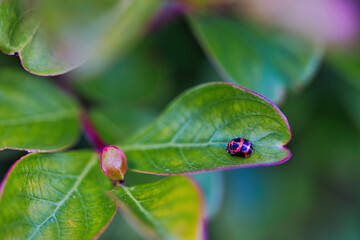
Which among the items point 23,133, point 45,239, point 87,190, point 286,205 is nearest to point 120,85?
point 23,133

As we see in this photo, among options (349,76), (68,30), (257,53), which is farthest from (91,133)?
(349,76)

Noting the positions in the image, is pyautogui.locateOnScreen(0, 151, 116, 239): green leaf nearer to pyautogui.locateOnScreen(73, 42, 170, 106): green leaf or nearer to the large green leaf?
the large green leaf

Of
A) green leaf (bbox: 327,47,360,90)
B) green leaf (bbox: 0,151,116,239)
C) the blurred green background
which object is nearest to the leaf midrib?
green leaf (bbox: 0,151,116,239)

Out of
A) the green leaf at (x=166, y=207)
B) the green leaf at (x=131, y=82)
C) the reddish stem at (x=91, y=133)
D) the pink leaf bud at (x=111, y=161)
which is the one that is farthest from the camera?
the green leaf at (x=131, y=82)

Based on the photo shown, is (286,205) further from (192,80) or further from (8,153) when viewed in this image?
(8,153)

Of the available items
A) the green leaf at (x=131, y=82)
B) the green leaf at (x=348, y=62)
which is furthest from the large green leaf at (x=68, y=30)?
the green leaf at (x=348, y=62)

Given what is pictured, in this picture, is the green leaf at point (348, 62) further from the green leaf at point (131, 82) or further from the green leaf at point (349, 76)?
the green leaf at point (131, 82)

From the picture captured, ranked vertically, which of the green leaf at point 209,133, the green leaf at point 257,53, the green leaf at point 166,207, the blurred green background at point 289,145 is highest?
the green leaf at point 257,53
